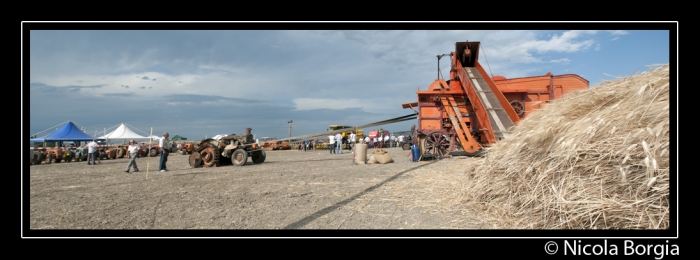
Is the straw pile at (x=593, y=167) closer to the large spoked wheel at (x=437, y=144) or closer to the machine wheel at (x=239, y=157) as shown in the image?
the large spoked wheel at (x=437, y=144)

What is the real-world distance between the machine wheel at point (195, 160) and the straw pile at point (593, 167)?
10686 millimetres

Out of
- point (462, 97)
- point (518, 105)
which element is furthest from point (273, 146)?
point (518, 105)

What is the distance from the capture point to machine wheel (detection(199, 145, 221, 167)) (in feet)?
38.7

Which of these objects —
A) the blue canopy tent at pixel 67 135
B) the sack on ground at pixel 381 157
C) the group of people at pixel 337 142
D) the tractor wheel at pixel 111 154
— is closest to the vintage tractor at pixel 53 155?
the tractor wheel at pixel 111 154

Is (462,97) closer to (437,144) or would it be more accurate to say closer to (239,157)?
(437,144)

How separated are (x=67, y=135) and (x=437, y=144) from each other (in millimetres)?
25340

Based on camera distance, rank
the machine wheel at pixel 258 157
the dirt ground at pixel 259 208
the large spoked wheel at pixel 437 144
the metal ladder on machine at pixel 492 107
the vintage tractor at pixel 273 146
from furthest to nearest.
→ 1. the vintage tractor at pixel 273 146
2. the machine wheel at pixel 258 157
3. the large spoked wheel at pixel 437 144
4. the metal ladder on machine at pixel 492 107
5. the dirt ground at pixel 259 208

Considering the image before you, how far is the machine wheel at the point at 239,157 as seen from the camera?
40.0ft

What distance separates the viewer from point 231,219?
3.70 metres
